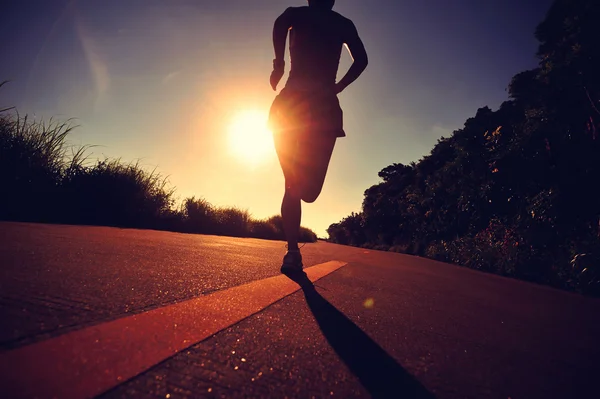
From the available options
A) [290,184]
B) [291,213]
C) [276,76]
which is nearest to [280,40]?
[276,76]

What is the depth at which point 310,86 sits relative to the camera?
2588 mm

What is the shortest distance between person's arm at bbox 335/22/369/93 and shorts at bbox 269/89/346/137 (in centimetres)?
36

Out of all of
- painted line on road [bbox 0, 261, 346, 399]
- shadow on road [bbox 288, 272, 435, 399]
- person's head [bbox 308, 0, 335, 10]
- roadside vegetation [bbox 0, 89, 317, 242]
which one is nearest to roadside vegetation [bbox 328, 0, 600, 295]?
person's head [bbox 308, 0, 335, 10]

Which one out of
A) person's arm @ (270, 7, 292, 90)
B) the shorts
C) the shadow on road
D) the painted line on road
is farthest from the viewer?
person's arm @ (270, 7, 292, 90)

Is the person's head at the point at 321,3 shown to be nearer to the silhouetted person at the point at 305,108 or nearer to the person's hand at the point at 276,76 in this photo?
the silhouetted person at the point at 305,108

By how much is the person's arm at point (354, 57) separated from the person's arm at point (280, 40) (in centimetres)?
55

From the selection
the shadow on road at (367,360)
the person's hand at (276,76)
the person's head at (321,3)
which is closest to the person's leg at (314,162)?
the person's hand at (276,76)

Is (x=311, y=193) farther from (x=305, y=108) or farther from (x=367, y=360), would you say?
(x=367, y=360)

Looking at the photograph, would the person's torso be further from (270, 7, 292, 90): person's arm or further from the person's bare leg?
the person's bare leg

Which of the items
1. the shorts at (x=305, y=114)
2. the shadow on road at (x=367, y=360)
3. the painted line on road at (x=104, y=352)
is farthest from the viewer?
the shorts at (x=305, y=114)

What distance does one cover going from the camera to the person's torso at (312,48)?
2607mm

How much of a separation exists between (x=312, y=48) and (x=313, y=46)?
0.02 metres

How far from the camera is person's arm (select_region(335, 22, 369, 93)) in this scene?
9.36ft

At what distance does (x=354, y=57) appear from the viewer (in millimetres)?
2967
